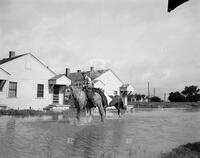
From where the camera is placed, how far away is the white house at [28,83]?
29.7 m

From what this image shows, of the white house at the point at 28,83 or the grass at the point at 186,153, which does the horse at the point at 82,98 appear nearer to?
the grass at the point at 186,153

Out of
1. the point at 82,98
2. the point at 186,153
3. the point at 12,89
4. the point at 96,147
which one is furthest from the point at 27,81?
the point at 186,153

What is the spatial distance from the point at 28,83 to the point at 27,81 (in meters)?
0.26

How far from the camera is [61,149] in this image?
7.88 metres

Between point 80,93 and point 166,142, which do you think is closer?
point 166,142

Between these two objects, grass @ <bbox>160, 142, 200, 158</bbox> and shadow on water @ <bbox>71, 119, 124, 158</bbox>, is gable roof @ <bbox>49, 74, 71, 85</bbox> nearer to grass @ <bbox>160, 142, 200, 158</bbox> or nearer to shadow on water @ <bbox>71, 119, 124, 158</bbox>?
shadow on water @ <bbox>71, 119, 124, 158</bbox>

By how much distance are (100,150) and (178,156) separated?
2.21m

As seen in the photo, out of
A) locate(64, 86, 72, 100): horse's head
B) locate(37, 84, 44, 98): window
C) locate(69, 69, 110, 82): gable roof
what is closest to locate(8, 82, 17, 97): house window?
locate(37, 84, 44, 98): window

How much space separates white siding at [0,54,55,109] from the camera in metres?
30.2

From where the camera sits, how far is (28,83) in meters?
31.5

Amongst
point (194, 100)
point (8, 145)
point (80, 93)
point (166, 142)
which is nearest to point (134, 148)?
point (166, 142)

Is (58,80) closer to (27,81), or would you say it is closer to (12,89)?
(27,81)

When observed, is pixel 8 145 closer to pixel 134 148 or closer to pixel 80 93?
pixel 134 148

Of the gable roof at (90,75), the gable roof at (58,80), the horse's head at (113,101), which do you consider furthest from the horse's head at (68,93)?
the gable roof at (90,75)
